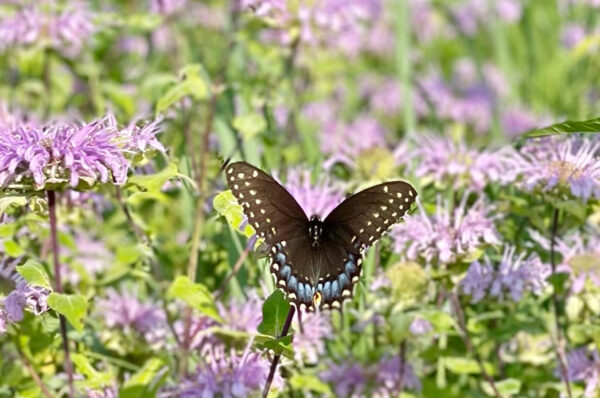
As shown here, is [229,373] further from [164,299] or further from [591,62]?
[591,62]

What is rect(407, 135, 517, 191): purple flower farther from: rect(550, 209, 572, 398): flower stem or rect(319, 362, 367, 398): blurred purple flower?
rect(319, 362, 367, 398): blurred purple flower

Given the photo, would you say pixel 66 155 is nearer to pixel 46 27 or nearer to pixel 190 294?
pixel 190 294

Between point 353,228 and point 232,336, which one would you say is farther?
point 232,336

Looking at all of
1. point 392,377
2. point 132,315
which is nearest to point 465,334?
point 392,377

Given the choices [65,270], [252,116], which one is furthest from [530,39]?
[65,270]

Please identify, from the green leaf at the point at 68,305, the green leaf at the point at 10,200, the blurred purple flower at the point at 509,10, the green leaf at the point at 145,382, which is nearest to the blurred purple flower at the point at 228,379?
the green leaf at the point at 145,382

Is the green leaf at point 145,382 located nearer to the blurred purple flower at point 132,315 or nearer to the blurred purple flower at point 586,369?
the blurred purple flower at point 132,315
